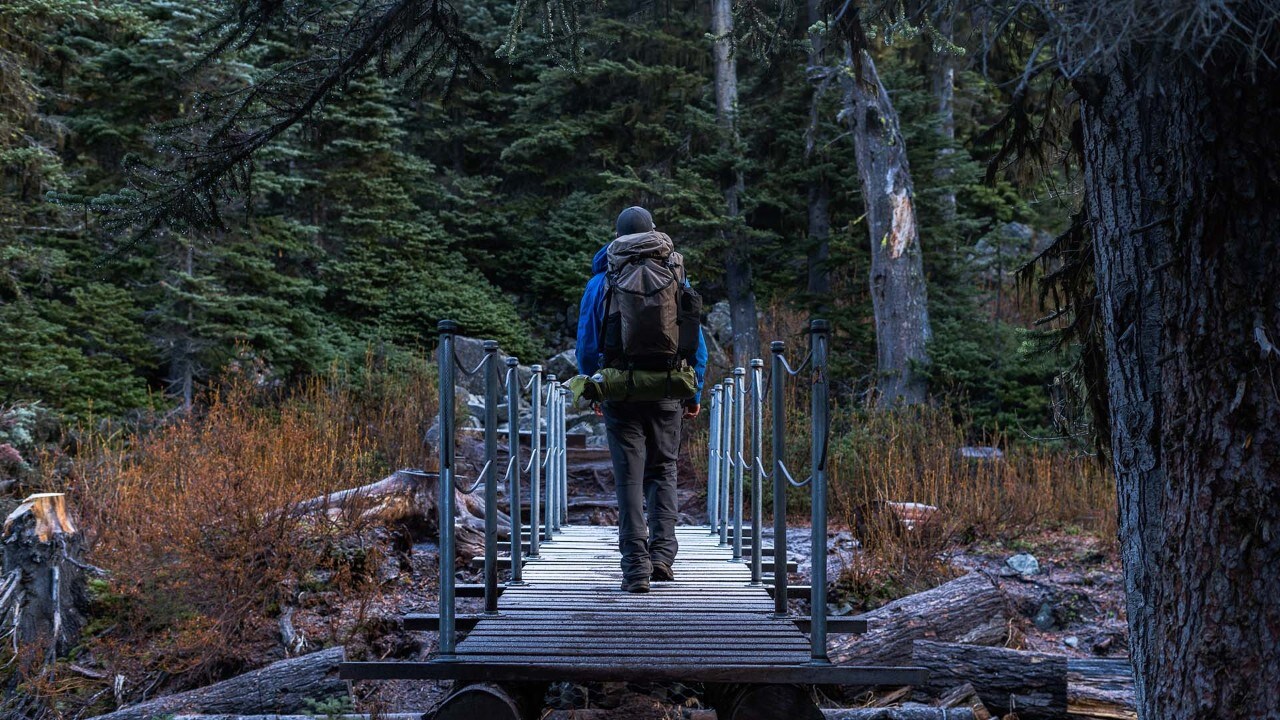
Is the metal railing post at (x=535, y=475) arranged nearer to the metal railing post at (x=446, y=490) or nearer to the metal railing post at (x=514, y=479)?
the metal railing post at (x=514, y=479)

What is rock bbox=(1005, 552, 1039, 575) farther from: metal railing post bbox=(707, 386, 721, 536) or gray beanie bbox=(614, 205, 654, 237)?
gray beanie bbox=(614, 205, 654, 237)

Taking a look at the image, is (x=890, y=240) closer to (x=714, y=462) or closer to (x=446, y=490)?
(x=714, y=462)

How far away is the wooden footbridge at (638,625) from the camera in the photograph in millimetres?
3748

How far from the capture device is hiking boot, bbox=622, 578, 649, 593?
5.27 meters

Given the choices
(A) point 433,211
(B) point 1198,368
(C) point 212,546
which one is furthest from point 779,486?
(A) point 433,211

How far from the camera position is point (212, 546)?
263 inches

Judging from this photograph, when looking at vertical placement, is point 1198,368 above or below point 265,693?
above

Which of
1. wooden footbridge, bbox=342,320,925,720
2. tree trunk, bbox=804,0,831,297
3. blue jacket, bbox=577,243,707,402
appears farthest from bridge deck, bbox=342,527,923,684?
tree trunk, bbox=804,0,831,297

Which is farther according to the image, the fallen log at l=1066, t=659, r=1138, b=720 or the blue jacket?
the fallen log at l=1066, t=659, r=1138, b=720

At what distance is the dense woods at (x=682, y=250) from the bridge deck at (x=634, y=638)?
138 centimetres

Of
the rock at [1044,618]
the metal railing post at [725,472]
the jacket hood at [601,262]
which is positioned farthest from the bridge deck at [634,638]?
the rock at [1044,618]

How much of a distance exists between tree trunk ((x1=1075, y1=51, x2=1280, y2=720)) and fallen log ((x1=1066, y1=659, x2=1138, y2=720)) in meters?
2.51

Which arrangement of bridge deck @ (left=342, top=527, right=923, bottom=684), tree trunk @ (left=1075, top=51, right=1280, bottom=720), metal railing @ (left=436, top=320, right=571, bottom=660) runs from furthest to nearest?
1. metal railing @ (left=436, top=320, right=571, bottom=660)
2. bridge deck @ (left=342, top=527, right=923, bottom=684)
3. tree trunk @ (left=1075, top=51, right=1280, bottom=720)

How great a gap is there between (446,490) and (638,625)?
117 cm
